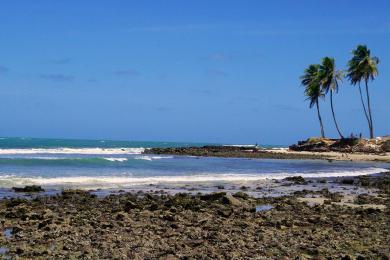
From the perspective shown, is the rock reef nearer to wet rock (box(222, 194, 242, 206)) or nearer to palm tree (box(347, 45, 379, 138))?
palm tree (box(347, 45, 379, 138))

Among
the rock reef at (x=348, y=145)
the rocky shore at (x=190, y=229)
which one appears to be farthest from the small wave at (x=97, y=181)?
the rock reef at (x=348, y=145)

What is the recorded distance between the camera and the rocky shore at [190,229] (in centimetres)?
930

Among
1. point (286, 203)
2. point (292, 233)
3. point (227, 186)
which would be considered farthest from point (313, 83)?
point (292, 233)

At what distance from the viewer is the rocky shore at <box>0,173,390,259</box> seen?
930 cm

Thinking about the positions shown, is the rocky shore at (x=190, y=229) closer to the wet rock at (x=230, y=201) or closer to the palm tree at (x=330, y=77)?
the wet rock at (x=230, y=201)

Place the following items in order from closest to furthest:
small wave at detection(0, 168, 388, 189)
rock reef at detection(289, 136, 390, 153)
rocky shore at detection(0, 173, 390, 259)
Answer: rocky shore at detection(0, 173, 390, 259), small wave at detection(0, 168, 388, 189), rock reef at detection(289, 136, 390, 153)

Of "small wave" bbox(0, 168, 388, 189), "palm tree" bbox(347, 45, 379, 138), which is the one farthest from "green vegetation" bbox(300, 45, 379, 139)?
"small wave" bbox(0, 168, 388, 189)

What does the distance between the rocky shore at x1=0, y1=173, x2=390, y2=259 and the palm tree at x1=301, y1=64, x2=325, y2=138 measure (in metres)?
58.8

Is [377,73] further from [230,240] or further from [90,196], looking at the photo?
[230,240]

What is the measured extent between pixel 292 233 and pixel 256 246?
166cm

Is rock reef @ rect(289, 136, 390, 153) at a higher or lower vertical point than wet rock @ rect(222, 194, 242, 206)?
higher

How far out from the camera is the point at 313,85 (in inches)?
2938

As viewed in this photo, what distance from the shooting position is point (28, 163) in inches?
1458

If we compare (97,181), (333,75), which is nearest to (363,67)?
(333,75)
